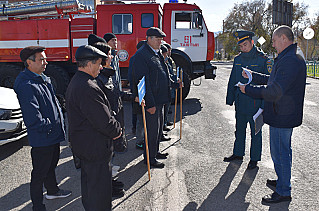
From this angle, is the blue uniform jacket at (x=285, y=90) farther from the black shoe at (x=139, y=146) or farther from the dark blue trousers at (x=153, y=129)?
the black shoe at (x=139, y=146)

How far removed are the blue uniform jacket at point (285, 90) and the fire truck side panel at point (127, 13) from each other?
20.7 ft

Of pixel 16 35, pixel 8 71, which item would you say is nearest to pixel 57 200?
pixel 8 71

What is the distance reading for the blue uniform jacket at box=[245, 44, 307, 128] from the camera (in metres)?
2.97

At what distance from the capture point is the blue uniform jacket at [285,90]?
297cm

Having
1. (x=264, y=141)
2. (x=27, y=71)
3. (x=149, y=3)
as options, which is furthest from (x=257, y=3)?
(x=27, y=71)

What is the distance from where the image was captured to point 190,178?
12.9ft

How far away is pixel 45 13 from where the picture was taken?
9359 millimetres

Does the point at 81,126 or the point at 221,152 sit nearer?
the point at 81,126

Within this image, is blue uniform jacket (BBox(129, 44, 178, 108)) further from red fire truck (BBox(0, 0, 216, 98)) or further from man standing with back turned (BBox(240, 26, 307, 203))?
red fire truck (BBox(0, 0, 216, 98))

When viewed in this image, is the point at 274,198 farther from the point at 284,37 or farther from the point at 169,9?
the point at 169,9

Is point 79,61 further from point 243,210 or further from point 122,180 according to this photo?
point 243,210

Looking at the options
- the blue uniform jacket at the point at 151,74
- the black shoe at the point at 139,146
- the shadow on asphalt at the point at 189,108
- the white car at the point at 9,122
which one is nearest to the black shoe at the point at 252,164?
the blue uniform jacket at the point at 151,74

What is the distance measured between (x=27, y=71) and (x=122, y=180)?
1909 millimetres

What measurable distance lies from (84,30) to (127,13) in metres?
1.44
